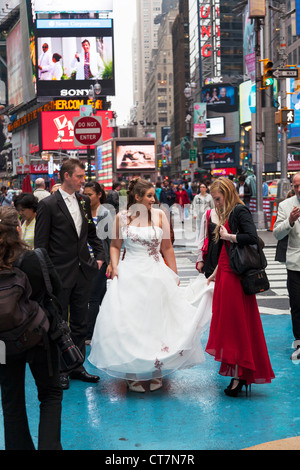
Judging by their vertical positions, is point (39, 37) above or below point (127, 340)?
above

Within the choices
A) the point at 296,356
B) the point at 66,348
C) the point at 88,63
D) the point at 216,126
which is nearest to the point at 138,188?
the point at 66,348

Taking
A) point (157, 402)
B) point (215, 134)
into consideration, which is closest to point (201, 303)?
point (157, 402)

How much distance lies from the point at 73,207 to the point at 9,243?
2.73 metres

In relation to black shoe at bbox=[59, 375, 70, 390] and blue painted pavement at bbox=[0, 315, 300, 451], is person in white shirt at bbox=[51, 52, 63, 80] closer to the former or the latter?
blue painted pavement at bbox=[0, 315, 300, 451]

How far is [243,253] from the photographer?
583cm

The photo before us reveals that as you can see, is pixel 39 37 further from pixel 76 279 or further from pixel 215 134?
pixel 76 279

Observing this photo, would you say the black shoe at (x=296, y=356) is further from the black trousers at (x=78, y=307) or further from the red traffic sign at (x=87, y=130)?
the red traffic sign at (x=87, y=130)

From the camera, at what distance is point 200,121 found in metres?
56.1

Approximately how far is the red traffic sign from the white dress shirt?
8.08 m

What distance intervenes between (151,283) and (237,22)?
125 metres

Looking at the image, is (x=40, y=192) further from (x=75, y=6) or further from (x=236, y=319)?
(x=75, y=6)

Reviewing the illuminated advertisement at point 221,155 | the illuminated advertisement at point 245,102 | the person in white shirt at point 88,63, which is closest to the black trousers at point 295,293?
the person in white shirt at point 88,63

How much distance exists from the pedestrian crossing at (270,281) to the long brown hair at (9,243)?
6845 millimetres
